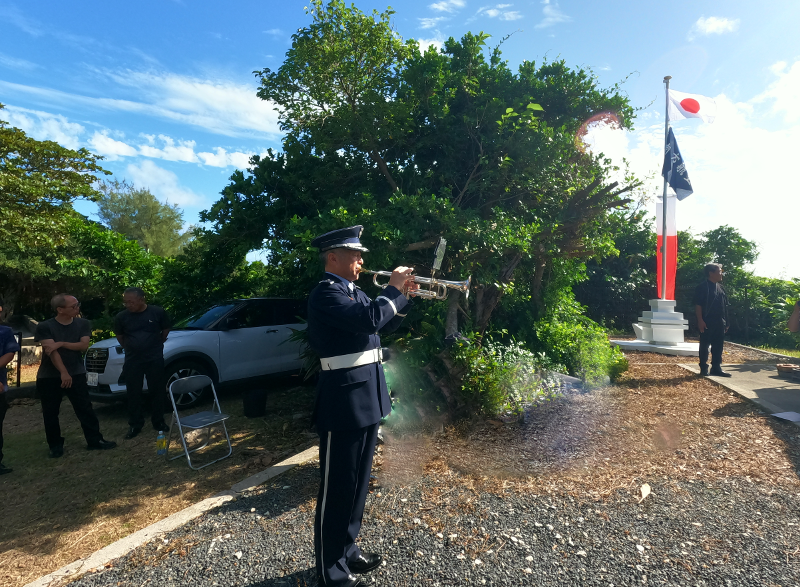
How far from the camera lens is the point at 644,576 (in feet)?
8.86

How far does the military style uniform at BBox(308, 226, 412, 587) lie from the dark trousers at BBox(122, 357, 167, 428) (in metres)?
3.86

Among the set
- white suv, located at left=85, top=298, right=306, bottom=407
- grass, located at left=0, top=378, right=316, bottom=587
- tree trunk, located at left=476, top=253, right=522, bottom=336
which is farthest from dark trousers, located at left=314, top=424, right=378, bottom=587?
white suv, located at left=85, top=298, right=306, bottom=407

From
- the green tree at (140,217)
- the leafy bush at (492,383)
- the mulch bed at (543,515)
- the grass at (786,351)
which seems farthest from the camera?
the green tree at (140,217)

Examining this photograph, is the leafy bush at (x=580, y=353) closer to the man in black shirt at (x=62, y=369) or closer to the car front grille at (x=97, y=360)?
the man in black shirt at (x=62, y=369)

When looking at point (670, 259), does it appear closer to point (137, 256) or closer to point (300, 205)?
point (300, 205)

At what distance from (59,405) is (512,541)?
495cm

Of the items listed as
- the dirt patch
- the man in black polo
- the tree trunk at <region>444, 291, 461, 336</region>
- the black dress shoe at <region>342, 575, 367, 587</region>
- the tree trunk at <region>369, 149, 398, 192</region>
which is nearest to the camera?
the black dress shoe at <region>342, 575, 367, 587</region>

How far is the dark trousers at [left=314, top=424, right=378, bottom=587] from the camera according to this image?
2727 mm

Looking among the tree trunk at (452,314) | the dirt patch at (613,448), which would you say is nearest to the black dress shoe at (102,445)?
the dirt patch at (613,448)

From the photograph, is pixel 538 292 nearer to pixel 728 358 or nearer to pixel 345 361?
pixel 345 361

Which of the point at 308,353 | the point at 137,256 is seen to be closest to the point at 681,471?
the point at 308,353

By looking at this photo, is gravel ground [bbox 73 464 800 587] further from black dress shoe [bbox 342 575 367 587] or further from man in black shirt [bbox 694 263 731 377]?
man in black shirt [bbox 694 263 731 377]

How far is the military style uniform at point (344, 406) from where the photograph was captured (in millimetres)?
2730

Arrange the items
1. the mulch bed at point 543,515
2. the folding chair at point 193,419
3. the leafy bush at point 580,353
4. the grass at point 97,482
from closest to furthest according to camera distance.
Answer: the mulch bed at point 543,515
the grass at point 97,482
the folding chair at point 193,419
the leafy bush at point 580,353
